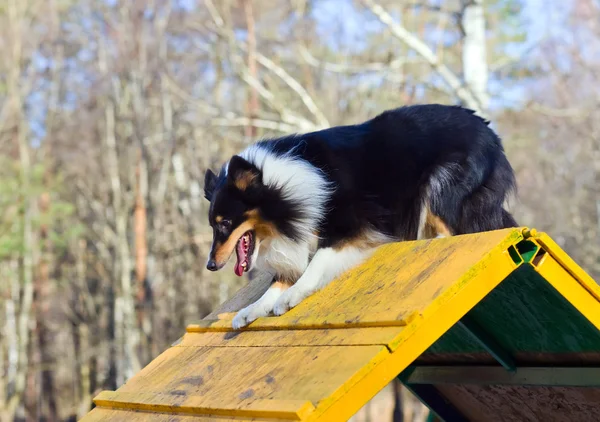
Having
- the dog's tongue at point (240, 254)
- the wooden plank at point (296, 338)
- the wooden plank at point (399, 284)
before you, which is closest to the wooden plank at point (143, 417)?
the wooden plank at point (296, 338)

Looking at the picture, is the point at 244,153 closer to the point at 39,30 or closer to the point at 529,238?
the point at 529,238

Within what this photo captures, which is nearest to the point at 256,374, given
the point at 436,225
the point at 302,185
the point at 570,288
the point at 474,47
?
the point at 302,185

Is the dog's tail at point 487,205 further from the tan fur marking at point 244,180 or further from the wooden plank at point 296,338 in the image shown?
the wooden plank at point 296,338

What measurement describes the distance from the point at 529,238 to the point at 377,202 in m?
1.33

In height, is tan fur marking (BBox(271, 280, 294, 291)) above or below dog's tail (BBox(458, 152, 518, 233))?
below

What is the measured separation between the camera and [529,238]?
10.8ft

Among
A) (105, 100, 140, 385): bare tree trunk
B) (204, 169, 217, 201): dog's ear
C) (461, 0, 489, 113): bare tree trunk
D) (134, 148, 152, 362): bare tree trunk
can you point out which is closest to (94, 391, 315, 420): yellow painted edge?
(204, 169, 217, 201): dog's ear

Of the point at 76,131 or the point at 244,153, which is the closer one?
the point at 244,153

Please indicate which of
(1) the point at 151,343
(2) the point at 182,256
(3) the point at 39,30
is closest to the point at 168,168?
(2) the point at 182,256

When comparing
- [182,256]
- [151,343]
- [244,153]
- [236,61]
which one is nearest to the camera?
[244,153]

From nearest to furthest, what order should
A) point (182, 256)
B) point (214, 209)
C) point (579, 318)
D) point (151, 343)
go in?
point (579, 318) → point (214, 209) → point (151, 343) → point (182, 256)

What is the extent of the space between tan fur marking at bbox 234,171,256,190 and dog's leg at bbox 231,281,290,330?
2.02 feet

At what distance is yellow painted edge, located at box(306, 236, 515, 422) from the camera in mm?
2846

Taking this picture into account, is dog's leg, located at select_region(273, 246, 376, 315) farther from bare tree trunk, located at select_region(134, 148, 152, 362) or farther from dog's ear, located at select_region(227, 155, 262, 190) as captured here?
bare tree trunk, located at select_region(134, 148, 152, 362)
